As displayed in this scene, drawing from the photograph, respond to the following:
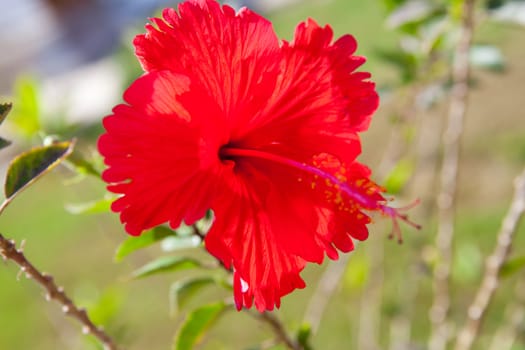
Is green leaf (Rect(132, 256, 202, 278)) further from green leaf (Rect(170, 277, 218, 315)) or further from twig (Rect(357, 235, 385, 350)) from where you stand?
twig (Rect(357, 235, 385, 350))

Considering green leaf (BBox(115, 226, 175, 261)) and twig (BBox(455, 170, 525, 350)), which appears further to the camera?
twig (BBox(455, 170, 525, 350))

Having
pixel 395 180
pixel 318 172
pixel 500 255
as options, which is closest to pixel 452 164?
pixel 395 180

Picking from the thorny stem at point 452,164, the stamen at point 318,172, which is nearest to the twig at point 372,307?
the thorny stem at point 452,164

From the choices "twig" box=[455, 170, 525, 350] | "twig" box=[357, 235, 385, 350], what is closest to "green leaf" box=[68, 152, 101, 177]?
"twig" box=[455, 170, 525, 350]

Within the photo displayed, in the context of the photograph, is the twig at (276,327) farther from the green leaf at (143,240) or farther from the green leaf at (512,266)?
the green leaf at (512,266)

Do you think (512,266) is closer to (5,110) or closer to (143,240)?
(143,240)

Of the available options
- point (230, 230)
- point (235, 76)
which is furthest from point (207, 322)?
point (235, 76)

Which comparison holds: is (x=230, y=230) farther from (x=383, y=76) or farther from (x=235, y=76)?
(x=383, y=76)
